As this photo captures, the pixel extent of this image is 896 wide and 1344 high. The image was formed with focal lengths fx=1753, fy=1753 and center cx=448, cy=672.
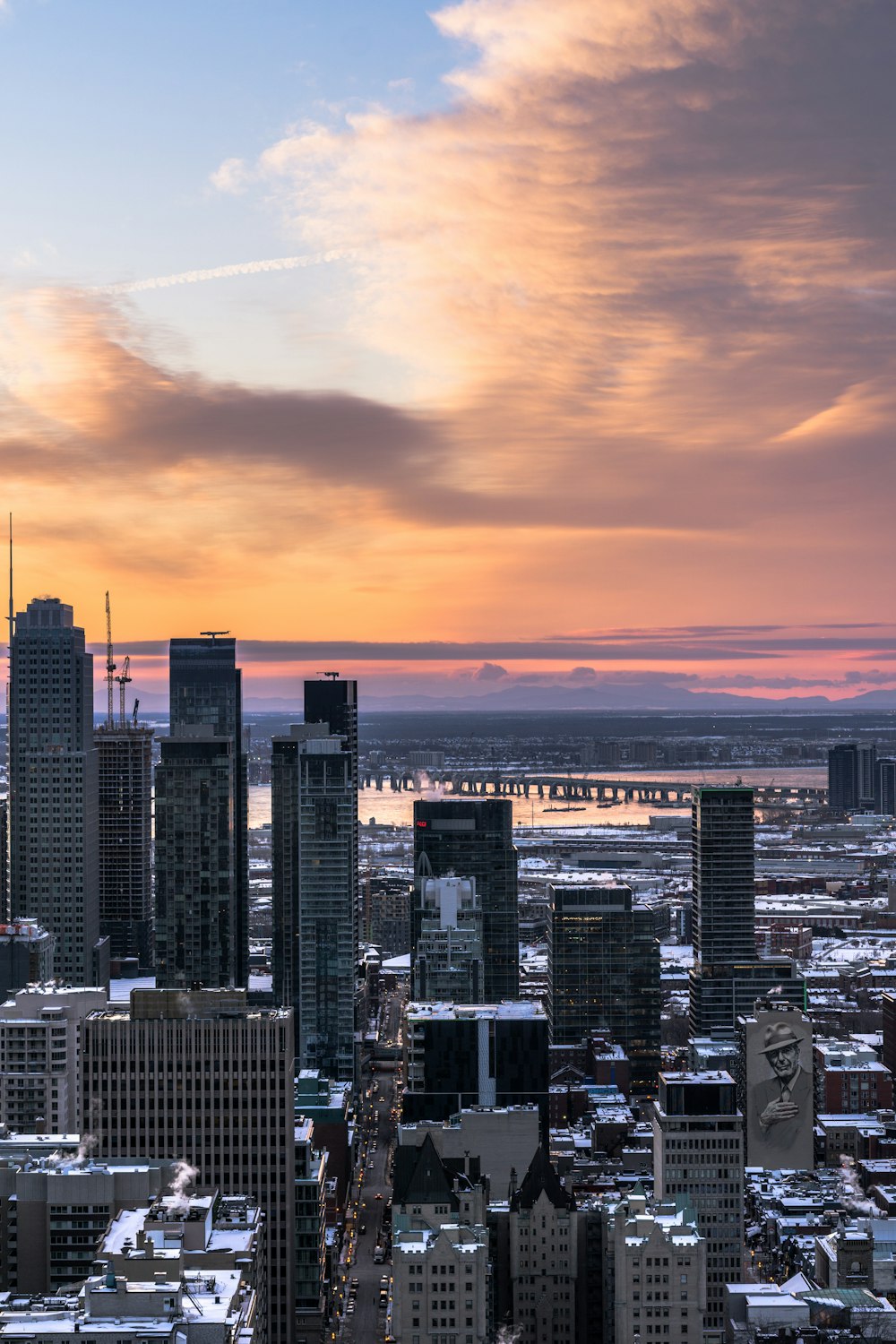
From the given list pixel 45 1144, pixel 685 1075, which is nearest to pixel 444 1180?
pixel 45 1144

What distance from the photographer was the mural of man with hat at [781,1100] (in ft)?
231

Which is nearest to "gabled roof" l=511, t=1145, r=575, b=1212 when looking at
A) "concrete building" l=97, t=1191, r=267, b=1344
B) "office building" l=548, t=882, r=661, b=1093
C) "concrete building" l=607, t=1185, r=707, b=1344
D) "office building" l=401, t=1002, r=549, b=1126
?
"concrete building" l=607, t=1185, r=707, b=1344

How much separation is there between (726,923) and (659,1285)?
2208 inches

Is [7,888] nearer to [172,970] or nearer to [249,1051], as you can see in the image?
[172,970]

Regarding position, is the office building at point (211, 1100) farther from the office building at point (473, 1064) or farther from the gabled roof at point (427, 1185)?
A: the office building at point (473, 1064)

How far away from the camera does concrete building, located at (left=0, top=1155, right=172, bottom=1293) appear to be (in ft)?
125

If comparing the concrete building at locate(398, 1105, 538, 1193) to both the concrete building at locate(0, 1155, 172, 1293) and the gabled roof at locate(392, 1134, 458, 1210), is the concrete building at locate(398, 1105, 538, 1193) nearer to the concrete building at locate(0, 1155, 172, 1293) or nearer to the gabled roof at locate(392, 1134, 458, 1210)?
the gabled roof at locate(392, 1134, 458, 1210)

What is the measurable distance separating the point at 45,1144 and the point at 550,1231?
13.3 metres

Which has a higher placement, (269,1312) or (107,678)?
(107,678)

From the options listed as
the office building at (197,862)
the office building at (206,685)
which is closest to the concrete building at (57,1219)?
the office building at (197,862)

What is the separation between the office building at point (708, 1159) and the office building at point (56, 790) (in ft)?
161

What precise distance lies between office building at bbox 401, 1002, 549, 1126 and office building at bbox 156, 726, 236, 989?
39.3 m

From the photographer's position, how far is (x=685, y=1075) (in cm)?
5688

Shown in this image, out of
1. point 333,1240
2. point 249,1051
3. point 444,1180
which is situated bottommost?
point 333,1240
